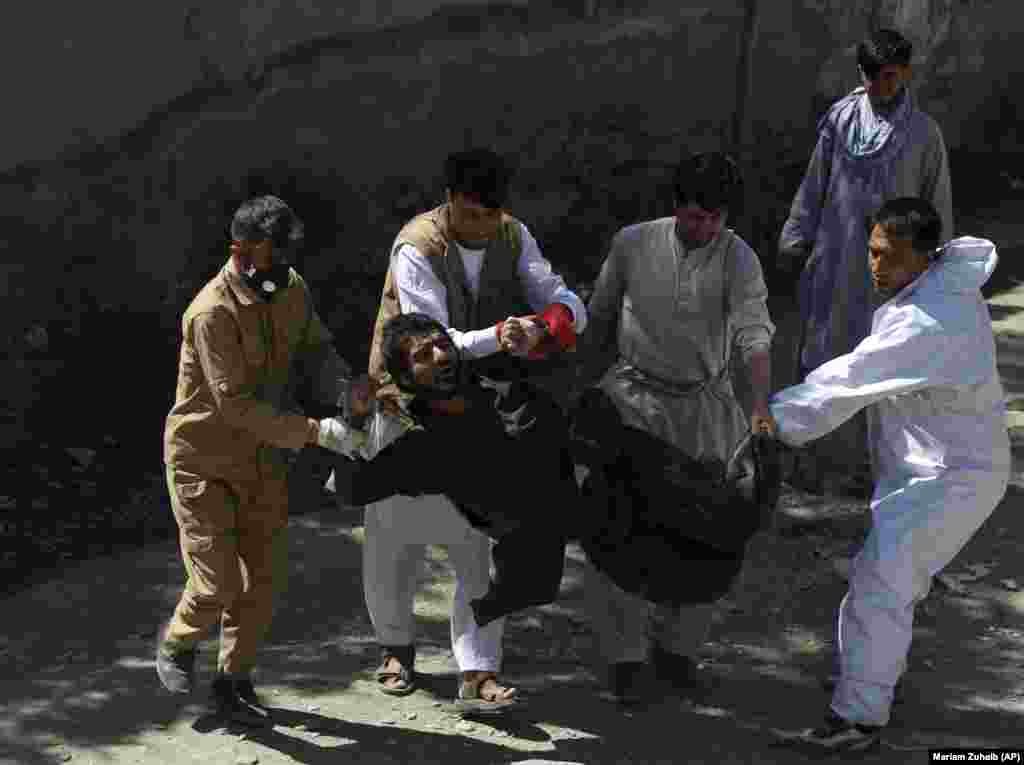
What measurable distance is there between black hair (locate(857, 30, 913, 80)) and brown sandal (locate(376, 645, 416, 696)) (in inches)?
90.6

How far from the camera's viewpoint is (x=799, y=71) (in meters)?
9.31

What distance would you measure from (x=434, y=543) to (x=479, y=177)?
0.99 meters

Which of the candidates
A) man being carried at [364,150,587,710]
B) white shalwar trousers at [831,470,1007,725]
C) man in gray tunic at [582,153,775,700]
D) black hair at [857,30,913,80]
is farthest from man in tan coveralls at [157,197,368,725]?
black hair at [857,30,913,80]

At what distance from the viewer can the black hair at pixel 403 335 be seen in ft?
15.0

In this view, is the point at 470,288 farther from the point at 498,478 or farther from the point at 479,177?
the point at 498,478

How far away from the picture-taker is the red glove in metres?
4.65

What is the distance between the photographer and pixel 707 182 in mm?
4812

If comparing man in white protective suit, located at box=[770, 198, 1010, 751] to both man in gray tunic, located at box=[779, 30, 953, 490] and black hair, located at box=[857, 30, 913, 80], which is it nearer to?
man in gray tunic, located at box=[779, 30, 953, 490]

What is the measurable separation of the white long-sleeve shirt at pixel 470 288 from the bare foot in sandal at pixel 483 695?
0.89 m

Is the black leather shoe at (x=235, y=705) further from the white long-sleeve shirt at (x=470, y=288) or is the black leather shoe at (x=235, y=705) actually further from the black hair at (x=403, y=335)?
the white long-sleeve shirt at (x=470, y=288)

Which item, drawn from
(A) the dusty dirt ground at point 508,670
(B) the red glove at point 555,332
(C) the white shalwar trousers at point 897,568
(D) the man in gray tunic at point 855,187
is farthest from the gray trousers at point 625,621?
(D) the man in gray tunic at point 855,187

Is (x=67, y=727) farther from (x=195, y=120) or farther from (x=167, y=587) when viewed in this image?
(x=195, y=120)

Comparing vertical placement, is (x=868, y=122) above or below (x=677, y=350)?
above

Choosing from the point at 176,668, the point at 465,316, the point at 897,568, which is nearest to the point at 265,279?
the point at 465,316
